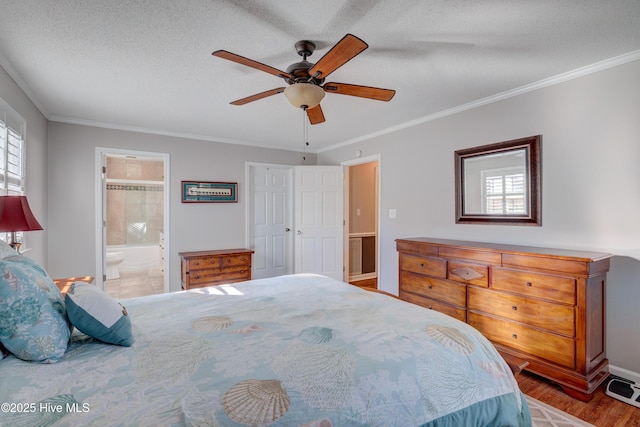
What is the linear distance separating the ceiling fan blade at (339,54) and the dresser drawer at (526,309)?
213 cm

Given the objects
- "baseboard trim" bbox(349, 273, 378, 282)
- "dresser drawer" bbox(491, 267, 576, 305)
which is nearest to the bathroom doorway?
"baseboard trim" bbox(349, 273, 378, 282)

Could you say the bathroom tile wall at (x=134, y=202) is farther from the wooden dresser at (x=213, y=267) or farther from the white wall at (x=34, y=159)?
the wooden dresser at (x=213, y=267)

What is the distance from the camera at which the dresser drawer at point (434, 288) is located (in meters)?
2.78

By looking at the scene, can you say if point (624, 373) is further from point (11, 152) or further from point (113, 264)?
point (113, 264)

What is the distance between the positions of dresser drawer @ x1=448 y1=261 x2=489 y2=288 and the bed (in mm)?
1231

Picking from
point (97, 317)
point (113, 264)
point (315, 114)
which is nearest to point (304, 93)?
point (315, 114)

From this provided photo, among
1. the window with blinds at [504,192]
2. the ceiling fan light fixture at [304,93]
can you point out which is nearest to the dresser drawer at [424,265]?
the window with blinds at [504,192]

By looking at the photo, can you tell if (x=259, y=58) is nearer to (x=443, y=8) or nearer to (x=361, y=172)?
(x=443, y=8)

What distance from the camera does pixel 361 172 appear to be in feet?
18.9

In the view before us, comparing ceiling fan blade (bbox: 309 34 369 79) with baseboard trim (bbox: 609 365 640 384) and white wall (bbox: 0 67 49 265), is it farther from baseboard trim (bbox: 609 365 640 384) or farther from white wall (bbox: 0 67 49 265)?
baseboard trim (bbox: 609 365 640 384)

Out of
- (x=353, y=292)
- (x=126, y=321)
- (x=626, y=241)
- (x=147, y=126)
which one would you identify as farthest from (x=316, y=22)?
(x=147, y=126)

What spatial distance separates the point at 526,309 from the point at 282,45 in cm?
260

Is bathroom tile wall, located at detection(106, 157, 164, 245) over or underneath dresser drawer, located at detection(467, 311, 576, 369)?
over

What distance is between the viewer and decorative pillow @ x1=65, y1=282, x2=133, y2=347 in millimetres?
1179
